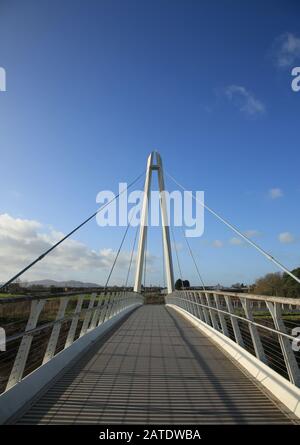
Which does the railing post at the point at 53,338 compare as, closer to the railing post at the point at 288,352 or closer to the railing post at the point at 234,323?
the railing post at the point at 234,323

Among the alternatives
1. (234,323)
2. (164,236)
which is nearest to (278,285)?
(164,236)

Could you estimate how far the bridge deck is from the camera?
4.02 m

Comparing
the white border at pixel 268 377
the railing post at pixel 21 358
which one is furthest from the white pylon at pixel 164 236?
the railing post at pixel 21 358

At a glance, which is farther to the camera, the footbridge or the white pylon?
the white pylon

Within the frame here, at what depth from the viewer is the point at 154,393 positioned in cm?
490

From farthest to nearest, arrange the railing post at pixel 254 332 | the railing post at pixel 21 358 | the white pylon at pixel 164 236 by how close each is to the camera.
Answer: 1. the white pylon at pixel 164 236
2. the railing post at pixel 254 332
3. the railing post at pixel 21 358

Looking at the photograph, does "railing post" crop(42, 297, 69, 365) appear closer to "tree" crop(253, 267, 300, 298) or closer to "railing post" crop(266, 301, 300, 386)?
"railing post" crop(266, 301, 300, 386)

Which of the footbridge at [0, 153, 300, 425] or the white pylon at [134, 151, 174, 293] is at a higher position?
the white pylon at [134, 151, 174, 293]

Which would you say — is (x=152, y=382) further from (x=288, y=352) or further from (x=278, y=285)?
(x=278, y=285)

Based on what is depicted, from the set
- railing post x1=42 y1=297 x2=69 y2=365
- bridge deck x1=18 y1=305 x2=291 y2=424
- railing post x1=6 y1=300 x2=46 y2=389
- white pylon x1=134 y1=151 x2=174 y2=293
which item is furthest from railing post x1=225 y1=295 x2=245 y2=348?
white pylon x1=134 y1=151 x2=174 y2=293

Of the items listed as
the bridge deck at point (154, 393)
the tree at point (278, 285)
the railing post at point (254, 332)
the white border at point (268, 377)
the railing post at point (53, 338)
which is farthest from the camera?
the tree at point (278, 285)

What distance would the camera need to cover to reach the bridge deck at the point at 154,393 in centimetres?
402
